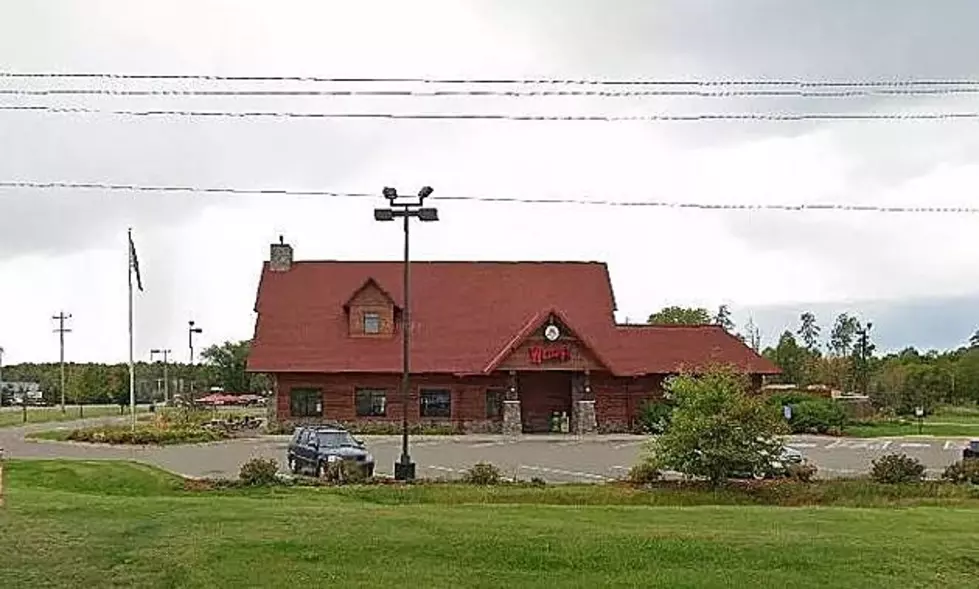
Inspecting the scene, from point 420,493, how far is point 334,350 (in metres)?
30.8

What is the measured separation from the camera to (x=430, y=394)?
54219mm

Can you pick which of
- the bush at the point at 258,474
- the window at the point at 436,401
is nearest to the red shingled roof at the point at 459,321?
the window at the point at 436,401

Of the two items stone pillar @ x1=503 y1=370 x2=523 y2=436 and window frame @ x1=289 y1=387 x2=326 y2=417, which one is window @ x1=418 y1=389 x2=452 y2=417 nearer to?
stone pillar @ x1=503 y1=370 x2=523 y2=436

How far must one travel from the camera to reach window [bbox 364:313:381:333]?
184 feet

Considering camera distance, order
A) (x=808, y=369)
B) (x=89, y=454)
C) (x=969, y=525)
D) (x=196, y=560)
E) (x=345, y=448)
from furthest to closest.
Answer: (x=808, y=369), (x=89, y=454), (x=345, y=448), (x=969, y=525), (x=196, y=560)

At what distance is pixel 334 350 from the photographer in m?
54.9

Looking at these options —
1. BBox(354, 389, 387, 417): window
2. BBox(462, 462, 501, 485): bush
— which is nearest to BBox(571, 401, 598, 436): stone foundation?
BBox(354, 389, 387, 417): window

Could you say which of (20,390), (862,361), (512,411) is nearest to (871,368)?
(862,361)

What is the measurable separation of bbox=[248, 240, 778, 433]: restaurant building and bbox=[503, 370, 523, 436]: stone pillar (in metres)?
0.05

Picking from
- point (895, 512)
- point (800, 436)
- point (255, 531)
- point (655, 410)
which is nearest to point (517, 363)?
point (655, 410)

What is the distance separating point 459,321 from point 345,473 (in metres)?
29.2

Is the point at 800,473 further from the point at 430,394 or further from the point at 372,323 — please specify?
the point at 372,323

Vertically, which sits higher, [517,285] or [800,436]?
[517,285]

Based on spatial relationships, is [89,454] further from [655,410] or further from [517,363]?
[655,410]
